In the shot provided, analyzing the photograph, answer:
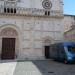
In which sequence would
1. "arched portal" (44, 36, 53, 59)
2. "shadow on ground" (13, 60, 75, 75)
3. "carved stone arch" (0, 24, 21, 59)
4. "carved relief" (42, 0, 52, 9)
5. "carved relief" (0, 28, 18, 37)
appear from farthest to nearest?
"carved relief" (42, 0, 52, 9)
"arched portal" (44, 36, 53, 59)
"carved relief" (0, 28, 18, 37)
"carved stone arch" (0, 24, 21, 59)
"shadow on ground" (13, 60, 75, 75)

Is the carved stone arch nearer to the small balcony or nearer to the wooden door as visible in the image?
the wooden door

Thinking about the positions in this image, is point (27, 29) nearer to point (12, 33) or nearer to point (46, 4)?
point (12, 33)

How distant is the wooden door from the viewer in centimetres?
2536

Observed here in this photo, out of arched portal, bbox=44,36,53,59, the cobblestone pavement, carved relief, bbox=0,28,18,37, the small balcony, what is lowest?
the cobblestone pavement

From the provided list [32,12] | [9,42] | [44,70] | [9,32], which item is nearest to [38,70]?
[44,70]

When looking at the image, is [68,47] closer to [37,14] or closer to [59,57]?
[59,57]

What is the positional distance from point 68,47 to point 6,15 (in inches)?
459

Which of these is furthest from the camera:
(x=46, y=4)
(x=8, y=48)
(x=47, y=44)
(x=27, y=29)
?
(x=46, y=4)

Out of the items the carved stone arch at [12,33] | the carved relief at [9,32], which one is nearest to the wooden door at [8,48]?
the carved stone arch at [12,33]

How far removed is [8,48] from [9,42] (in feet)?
3.14

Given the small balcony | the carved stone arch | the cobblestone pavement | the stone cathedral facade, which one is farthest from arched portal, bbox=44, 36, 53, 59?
the cobblestone pavement

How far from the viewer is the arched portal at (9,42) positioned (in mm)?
25391

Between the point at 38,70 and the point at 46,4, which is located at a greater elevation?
the point at 46,4

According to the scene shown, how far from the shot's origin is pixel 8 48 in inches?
1005
